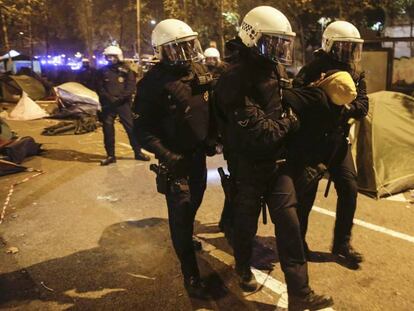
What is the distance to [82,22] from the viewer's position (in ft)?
94.1

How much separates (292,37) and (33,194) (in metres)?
4.66

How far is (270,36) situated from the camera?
2.79m

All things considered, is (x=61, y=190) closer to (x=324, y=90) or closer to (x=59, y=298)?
(x=59, y=298)

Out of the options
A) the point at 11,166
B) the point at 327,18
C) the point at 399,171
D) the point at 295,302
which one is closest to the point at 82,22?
the point at 327,18

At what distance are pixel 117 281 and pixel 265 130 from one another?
6.35 ft

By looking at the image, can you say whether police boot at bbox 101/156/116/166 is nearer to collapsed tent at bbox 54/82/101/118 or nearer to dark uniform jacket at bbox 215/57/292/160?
dark uniform jacket at bbox 215/57/292/160

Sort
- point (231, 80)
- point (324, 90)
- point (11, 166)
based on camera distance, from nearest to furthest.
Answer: point (231, 80) → point (324, 90) → point (11, 166)

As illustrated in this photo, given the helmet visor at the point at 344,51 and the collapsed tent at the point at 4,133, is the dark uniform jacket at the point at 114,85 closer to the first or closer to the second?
the collapsed tent at the point at 4,133

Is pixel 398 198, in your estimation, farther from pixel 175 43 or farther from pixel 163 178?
pixel 175 43

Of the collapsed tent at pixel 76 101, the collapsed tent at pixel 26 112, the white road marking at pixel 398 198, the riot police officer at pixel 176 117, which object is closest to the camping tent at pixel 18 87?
the collapsed tent at pixel 26 112

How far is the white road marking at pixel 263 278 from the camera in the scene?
3.27 m

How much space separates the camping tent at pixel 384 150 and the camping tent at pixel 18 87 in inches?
603

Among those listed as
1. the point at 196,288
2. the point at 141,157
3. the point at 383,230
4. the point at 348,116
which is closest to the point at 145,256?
the point at 196,288

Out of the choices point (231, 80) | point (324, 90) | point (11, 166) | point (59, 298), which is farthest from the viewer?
point (11, 166)
